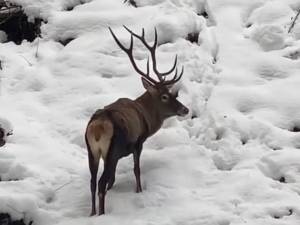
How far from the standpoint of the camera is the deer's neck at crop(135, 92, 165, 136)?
625 cm

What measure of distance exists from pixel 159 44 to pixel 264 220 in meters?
3.19

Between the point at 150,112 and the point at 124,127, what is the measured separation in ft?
2.47

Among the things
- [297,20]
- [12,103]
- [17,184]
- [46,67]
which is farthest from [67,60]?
[297,20]

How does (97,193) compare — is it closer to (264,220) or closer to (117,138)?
(117,138)

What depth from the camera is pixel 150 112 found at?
6.30 meters

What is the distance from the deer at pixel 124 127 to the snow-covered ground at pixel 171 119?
25 centimetres

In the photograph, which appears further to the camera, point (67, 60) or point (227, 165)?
point (67, 60)

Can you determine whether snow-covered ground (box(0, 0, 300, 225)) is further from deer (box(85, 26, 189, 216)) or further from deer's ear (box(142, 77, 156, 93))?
deer's ear (box(142, 77, 156, 93))

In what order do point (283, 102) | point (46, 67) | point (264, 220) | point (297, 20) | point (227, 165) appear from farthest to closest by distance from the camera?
point (297, 20) < point (46, 67) < point (283, 102) < point (227, 165) < point (264, 220)

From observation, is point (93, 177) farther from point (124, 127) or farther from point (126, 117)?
point (126, 117)

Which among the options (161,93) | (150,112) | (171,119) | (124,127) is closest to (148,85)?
(161,93)

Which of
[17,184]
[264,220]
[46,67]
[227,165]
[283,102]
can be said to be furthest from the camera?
[46,67]

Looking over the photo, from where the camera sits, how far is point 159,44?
26.0ft

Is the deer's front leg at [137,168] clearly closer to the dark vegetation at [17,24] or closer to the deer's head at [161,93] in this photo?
the deer's head at [161,93]
